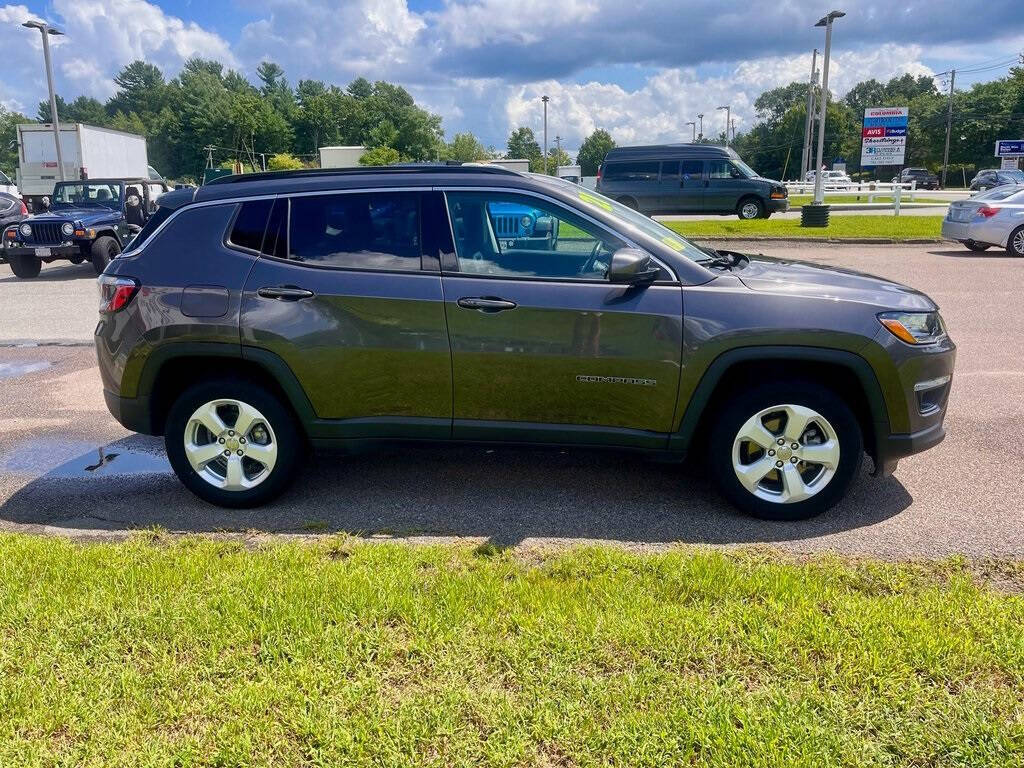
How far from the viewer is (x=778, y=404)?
13.5 ft

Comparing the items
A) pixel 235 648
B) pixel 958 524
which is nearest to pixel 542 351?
pixel 235 648

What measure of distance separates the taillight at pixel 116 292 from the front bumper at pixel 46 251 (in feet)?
40.2

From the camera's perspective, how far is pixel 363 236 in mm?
4348

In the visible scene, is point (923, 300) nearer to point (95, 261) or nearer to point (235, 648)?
point (235, 648)

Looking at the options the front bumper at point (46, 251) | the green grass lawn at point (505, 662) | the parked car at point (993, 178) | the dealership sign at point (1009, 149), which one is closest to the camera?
the green grass lawn at point (505, 662)

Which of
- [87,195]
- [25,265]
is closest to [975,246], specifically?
[87,195]

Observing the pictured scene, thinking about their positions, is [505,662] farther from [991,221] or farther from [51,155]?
[51,155]

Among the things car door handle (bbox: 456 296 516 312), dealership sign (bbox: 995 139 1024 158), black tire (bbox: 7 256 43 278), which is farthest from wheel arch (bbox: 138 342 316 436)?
dealership sign (bbox: 995 139 1024 158)

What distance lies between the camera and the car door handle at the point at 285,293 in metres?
4.25

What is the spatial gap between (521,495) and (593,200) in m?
1.70

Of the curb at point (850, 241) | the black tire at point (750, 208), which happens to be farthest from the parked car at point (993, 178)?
the curb at point (850, 241)

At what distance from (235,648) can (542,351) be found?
198 centimetres

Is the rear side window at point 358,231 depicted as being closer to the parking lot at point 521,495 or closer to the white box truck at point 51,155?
the parking lot at point 521,495

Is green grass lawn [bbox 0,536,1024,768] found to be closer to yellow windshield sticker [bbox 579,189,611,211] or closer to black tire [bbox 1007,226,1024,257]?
yellow windshield sticker [bbox 579,189,611,211]
